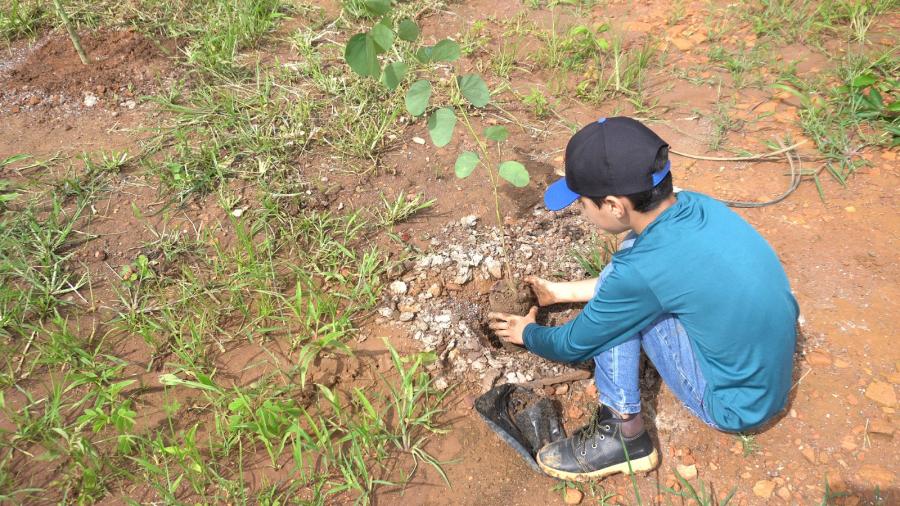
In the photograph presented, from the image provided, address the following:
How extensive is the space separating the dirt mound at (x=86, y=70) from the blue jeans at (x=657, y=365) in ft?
9.19

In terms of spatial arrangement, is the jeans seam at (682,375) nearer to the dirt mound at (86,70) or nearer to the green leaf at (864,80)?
the green leaf at (864,80)

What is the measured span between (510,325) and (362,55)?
40.3 inches

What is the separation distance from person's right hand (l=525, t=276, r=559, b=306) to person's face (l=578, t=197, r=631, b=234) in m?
0.57

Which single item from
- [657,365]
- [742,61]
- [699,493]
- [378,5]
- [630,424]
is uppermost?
[378,5]

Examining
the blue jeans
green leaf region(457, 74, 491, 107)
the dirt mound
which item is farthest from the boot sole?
the dirt mound

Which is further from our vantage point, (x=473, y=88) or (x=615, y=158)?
(x=473, y=88)

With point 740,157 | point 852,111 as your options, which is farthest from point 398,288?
point 852,111

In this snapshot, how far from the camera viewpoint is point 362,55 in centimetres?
166

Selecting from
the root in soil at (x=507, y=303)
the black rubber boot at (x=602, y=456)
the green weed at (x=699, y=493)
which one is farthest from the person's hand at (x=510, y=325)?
the green weed at (x=699, y=493)

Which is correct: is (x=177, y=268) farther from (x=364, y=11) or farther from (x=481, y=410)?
(x=364, y=11)

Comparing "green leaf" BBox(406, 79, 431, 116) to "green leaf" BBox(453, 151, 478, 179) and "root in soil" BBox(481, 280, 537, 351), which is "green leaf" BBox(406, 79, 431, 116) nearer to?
"green leaf" BBox(453, 151, 478, 179)

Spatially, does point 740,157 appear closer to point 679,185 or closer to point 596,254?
point 679,185

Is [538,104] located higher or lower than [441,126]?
lower

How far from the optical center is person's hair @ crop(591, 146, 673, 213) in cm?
143
